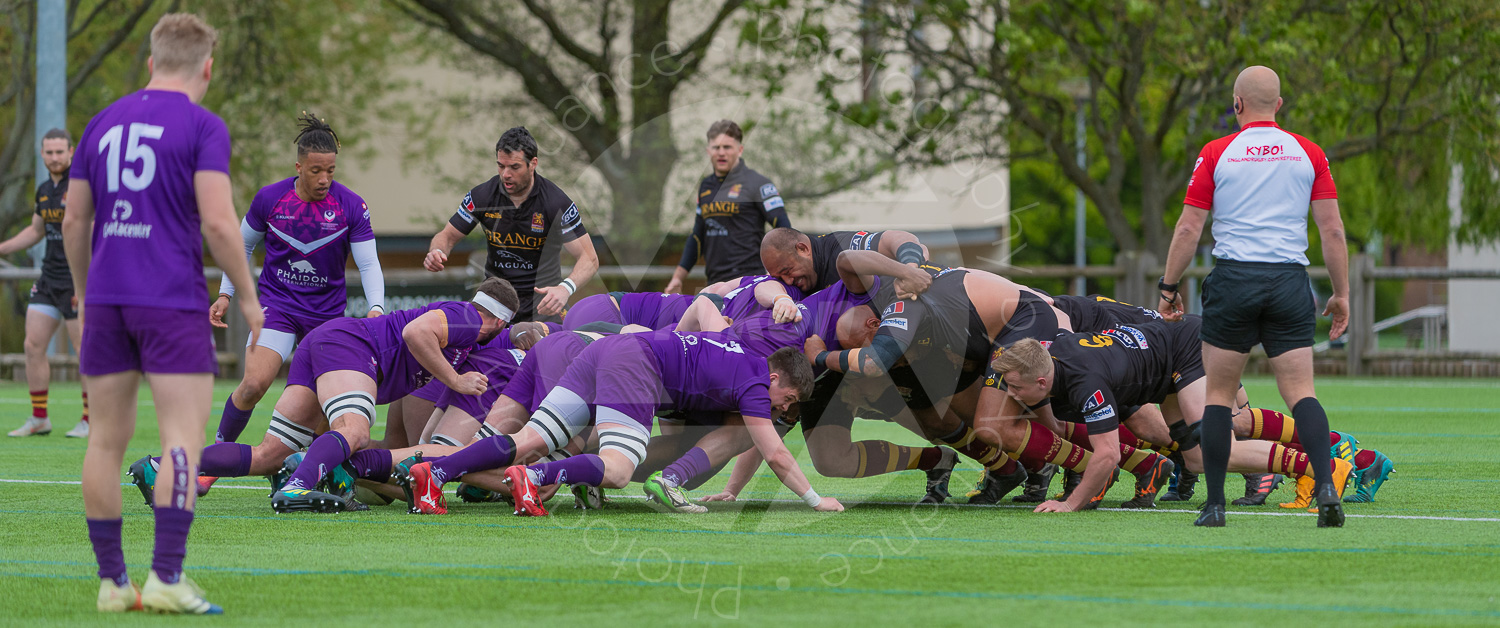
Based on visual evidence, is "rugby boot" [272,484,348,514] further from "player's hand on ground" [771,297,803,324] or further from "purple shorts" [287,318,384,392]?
"player's hand on ground" [771,297,803,324]

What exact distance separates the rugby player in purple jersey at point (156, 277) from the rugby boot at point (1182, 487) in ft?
15.2

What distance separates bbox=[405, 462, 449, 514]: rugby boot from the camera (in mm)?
6457

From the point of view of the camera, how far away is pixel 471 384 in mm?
7035

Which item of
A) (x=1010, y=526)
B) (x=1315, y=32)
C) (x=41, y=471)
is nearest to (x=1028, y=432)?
(x=1010, y=526)

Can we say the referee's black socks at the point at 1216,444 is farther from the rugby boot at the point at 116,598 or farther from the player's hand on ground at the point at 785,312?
the rugby boot at the point at 116,598

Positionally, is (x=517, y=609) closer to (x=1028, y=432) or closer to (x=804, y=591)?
(x=804, y=591)

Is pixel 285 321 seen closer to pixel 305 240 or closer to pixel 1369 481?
pixel 305 240

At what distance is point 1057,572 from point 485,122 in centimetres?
2260

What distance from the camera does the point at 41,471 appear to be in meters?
8.47

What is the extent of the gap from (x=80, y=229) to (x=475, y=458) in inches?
101

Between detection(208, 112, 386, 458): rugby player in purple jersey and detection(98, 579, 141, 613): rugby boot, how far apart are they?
11.0 feet

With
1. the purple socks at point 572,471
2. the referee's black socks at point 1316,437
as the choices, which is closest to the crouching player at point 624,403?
the purple socks at point 572,471

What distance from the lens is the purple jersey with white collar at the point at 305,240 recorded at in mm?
7633

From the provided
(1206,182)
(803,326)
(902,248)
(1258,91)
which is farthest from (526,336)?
(1258,91)
